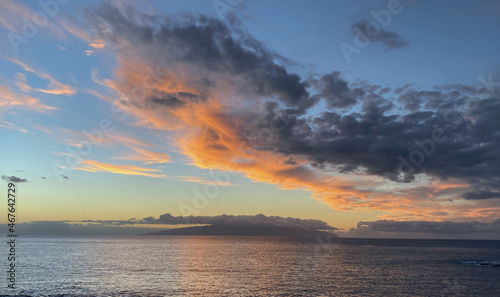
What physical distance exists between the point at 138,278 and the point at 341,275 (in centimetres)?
5620

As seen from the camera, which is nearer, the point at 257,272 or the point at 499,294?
the point at 499,294

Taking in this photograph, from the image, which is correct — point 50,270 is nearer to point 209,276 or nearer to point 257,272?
point 209,276

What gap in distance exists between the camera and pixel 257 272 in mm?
104188

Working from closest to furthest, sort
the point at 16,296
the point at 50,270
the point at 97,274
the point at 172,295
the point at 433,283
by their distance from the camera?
the point at 16,296, the point at 172,295, the point at 433,283, the point at 97,274, the point at 50,270

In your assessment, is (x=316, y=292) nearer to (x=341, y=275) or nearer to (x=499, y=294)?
(x=341, y=275)

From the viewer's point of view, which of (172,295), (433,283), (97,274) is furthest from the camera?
(97,274)

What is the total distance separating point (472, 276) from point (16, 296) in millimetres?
112657

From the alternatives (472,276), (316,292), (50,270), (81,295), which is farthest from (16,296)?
(472,276)

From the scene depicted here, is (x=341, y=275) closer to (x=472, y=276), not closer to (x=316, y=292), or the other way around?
(x=316, y=292)

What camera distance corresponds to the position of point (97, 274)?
310 ft

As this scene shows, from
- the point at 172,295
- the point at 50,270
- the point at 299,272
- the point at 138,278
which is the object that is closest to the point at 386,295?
the point at 299,272

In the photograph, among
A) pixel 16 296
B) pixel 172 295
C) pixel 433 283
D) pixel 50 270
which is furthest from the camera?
pixel 50 270

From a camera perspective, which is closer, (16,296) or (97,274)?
(16,296)

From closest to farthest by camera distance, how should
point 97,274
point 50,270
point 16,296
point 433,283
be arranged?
point 16,296 → point 433,283 → point 97,274 → point 50,270
